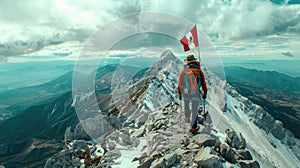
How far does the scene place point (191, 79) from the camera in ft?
59.0

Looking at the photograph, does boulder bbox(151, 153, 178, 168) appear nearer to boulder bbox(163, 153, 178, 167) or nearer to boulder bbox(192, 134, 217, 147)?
boulder bbox(163, 153, 178, 167)

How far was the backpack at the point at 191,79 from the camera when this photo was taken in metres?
17.7

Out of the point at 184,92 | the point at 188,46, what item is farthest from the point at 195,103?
the point at 188,46

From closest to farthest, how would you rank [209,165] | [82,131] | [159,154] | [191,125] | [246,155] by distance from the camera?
[209,165] → [159,154] → [191,125] → [246,155] → [82,131]

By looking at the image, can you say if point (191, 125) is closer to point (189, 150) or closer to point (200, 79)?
point (189, 150)

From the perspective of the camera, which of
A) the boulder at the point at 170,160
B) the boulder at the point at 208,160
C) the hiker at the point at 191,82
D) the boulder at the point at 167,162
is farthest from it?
the hiker at the point at 191,82

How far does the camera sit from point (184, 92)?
1923cm

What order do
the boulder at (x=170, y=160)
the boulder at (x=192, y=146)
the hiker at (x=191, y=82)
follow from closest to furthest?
the boulder at (x=170, y=160) → the hiker at (x=191, y=82) → the boulder at (x=192, y=146)

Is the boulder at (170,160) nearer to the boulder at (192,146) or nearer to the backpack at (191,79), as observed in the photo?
the boulder at (192,146)

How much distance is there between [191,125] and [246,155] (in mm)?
7304

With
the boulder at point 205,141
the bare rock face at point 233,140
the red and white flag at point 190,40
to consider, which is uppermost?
the red and white flag at point 190,40

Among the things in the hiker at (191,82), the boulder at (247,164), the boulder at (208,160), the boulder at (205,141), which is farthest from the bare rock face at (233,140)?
the boulder at (208,160)

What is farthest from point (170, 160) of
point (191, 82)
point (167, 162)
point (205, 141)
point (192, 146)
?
point (191, 82)

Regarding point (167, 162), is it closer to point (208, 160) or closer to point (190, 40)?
point (208, 160)
